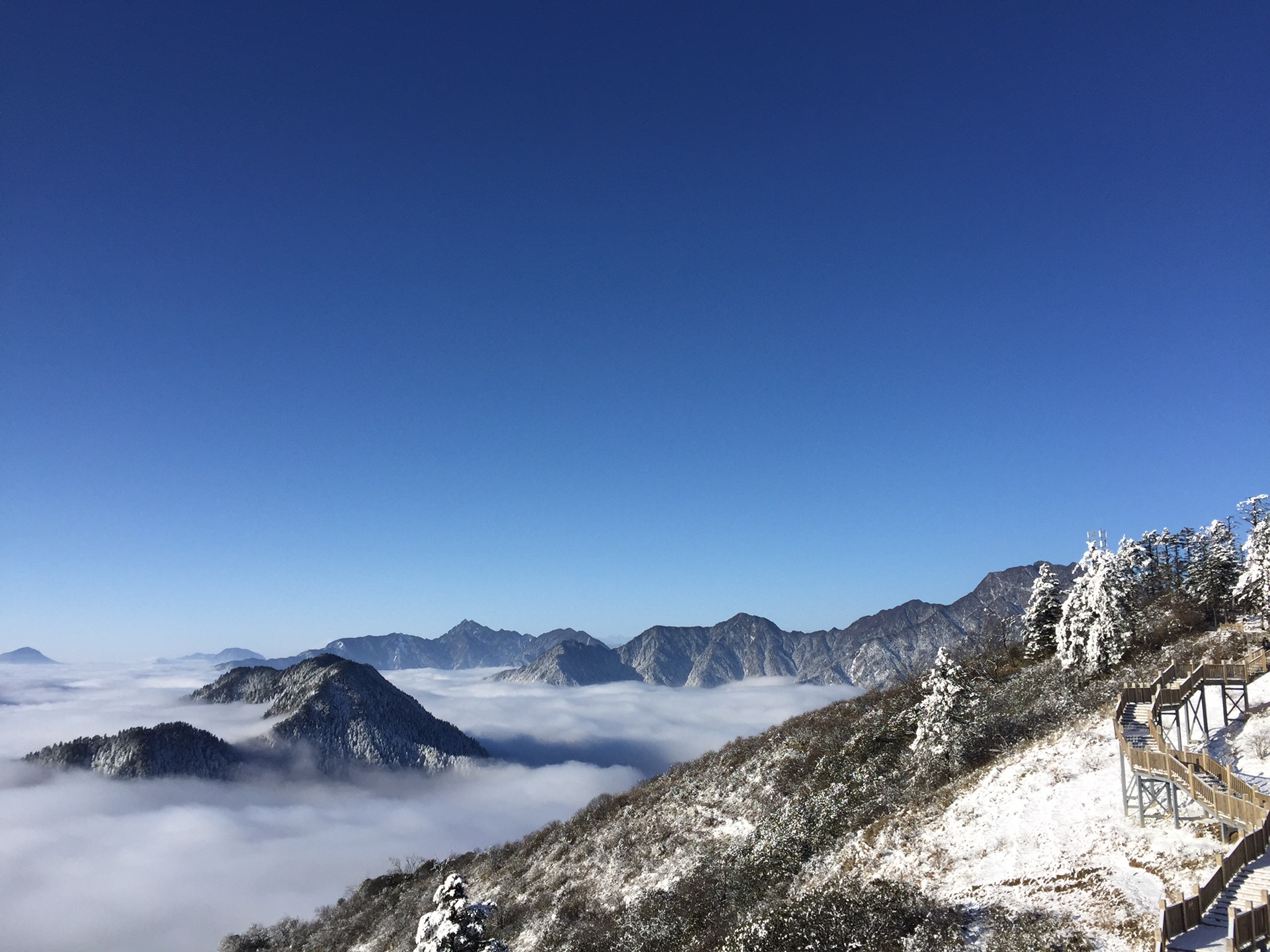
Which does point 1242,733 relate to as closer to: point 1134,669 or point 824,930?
point 1134,669

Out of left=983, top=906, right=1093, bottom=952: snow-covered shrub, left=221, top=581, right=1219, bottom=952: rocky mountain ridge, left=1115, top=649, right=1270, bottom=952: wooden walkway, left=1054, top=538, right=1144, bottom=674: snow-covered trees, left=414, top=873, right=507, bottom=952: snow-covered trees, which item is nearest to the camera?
left=1115, top=649, right=1270, bottom=952: wooden walkway

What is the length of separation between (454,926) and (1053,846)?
2248 cm

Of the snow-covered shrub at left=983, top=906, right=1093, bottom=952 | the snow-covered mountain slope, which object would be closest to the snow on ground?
the snow-covered mountain slope

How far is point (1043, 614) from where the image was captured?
61.3 metres

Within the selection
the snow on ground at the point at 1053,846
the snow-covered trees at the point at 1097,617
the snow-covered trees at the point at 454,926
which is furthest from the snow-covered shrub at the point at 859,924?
the snow-covered trees at the point at 1097,617

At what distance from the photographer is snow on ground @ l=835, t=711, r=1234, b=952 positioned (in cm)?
1998

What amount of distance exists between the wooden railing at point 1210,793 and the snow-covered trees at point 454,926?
67.5 feet

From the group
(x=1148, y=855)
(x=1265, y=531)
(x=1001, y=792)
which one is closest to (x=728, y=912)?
(x=1001, y=792)

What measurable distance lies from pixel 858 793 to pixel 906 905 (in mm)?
18723

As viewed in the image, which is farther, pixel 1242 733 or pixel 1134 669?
pixel 1134 669

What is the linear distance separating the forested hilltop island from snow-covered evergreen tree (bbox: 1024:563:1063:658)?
0.21 metres

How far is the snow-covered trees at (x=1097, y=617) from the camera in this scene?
143 feet

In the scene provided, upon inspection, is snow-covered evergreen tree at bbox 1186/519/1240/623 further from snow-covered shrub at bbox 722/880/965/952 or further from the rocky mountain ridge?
snow-covered shrub at bbox 722/880/965/952

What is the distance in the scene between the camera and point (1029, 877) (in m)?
23.1
